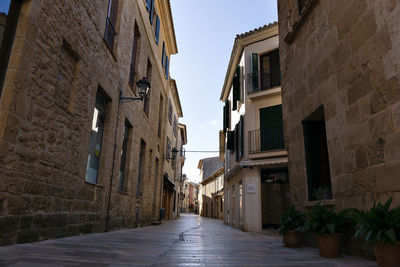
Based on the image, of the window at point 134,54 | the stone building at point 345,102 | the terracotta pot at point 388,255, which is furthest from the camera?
the window at point 134,54

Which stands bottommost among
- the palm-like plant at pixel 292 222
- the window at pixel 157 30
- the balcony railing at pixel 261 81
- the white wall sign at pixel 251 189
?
the palm-like plant at pixel 292 222

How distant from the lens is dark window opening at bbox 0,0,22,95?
346 cm

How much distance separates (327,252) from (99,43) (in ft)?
19.5

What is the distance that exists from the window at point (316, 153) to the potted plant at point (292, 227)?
0.55 meters

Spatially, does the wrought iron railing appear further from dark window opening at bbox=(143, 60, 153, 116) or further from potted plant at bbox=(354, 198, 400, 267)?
potted plant at bbox=(354, 198, 400, 267)

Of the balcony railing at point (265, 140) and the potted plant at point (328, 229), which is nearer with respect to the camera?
the potted plant at point (328, 229)

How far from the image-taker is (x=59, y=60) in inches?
179

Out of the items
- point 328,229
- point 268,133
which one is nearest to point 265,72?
point 268,133

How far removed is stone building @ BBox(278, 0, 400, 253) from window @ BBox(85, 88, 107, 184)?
4.54 meters

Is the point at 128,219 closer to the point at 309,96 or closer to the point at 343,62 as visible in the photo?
the point at 309,96

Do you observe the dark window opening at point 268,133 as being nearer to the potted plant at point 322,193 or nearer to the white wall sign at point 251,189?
the white wall sign at point 251,189

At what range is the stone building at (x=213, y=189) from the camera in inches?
1208

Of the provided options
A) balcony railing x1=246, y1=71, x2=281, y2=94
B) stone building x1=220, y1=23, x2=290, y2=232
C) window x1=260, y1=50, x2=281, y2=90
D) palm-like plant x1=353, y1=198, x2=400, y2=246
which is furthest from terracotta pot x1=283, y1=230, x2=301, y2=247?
window x1=260, y1=50, x2=281, y2=90

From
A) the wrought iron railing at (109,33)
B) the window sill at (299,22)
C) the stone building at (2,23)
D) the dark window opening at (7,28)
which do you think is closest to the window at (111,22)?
the wrought iron railing at (109,33)
